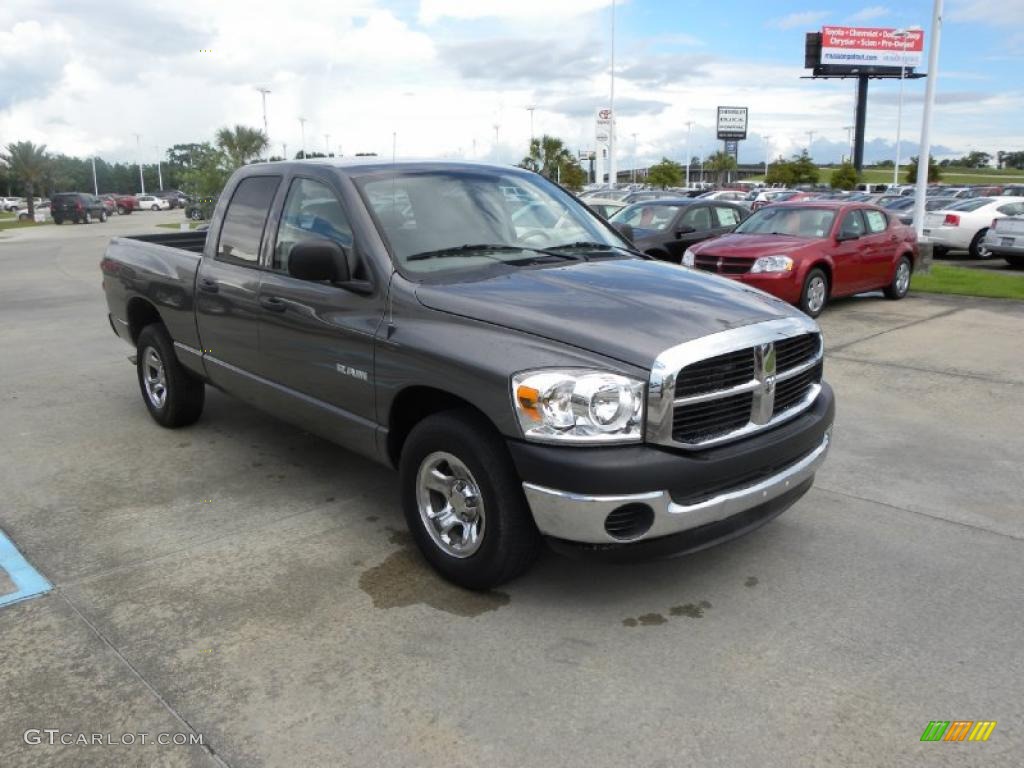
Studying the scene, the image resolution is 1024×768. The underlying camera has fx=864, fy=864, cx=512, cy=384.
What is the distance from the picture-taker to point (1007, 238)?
→ 1708cm

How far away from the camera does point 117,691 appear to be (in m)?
3.06

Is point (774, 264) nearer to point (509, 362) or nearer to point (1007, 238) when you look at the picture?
point (509, 362)

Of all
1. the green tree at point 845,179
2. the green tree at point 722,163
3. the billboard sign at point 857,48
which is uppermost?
the billboard sign at point 857,48

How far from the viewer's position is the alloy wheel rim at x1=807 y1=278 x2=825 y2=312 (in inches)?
432

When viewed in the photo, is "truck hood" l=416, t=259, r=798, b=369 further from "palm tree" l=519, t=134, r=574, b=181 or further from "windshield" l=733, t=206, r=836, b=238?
"palm tree" l=519, t=134, r=574, b=181

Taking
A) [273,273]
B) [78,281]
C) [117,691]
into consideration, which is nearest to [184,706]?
[117,691]

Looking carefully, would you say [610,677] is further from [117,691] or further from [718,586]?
[117,691]

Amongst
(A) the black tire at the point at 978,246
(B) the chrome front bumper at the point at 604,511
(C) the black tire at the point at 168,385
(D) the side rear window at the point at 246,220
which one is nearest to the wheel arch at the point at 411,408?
(B) the chrome front bumper at the point at 604,511

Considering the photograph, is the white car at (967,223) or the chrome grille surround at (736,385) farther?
the white car at (967,223)

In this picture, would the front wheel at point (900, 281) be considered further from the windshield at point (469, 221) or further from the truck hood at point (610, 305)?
the truck hood at point (610, 305)

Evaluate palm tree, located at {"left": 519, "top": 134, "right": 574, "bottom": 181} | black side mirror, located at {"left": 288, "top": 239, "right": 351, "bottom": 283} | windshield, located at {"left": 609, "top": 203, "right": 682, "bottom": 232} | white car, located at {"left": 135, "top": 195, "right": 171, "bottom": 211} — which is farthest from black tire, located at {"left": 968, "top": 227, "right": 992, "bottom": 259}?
white car, located at {"left": 135, "top": 195, "right": 171, "bottom": 211}

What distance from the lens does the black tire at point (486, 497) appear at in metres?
3.45

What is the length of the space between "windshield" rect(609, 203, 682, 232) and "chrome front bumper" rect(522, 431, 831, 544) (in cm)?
1087

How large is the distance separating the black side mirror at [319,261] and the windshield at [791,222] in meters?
8.87
